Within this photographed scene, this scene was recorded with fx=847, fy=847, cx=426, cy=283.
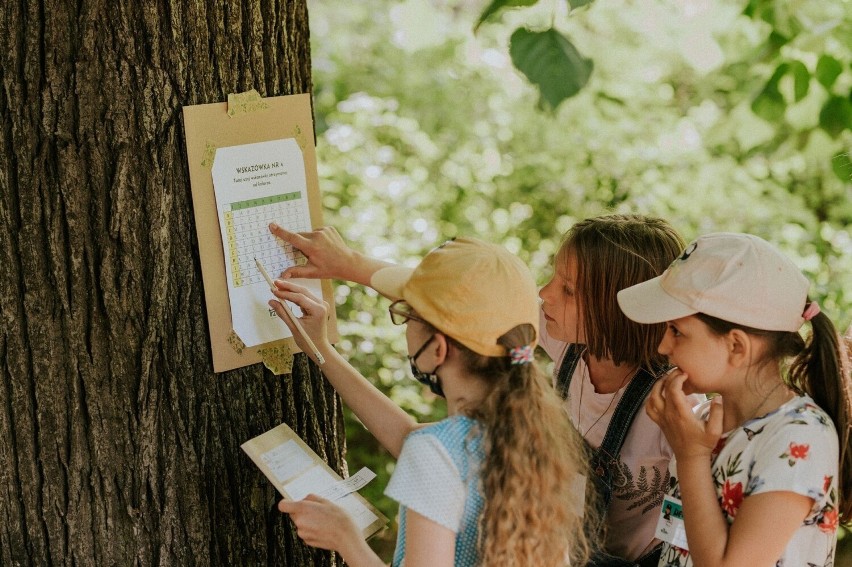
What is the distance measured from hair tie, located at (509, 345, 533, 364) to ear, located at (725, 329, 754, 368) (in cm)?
46

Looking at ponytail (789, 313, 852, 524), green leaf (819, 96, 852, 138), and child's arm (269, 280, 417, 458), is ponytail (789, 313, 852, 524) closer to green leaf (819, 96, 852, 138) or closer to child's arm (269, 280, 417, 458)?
child's arm (269, 280, 417, 458)

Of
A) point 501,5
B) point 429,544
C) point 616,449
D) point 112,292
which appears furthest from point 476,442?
point 501,5

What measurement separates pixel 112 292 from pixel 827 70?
254 cm

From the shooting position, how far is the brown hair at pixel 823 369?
1.72m

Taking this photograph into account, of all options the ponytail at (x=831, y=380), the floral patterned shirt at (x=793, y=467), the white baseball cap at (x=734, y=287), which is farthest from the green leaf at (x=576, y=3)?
the floral patterned shirt at (x=793, y=467)

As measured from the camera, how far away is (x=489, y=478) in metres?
1.53

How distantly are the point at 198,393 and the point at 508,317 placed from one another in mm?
732

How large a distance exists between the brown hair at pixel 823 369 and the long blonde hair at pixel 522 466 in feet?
1.40

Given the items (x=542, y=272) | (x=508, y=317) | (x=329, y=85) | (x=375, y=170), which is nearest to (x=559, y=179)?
(x=542, y=272)

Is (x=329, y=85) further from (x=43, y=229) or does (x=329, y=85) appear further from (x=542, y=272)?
(x=43, y=229)

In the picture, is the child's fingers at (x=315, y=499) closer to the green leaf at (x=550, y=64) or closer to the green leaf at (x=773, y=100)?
the green leaf at (x=550, y=64)

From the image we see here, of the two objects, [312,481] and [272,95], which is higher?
[272,95]

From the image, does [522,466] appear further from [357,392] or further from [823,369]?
[823,369]

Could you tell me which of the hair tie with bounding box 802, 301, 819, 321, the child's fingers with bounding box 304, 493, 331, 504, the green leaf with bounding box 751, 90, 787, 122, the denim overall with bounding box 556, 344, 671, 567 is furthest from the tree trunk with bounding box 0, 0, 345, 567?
the green leaf with bounding box 751, 90, 787, 122
